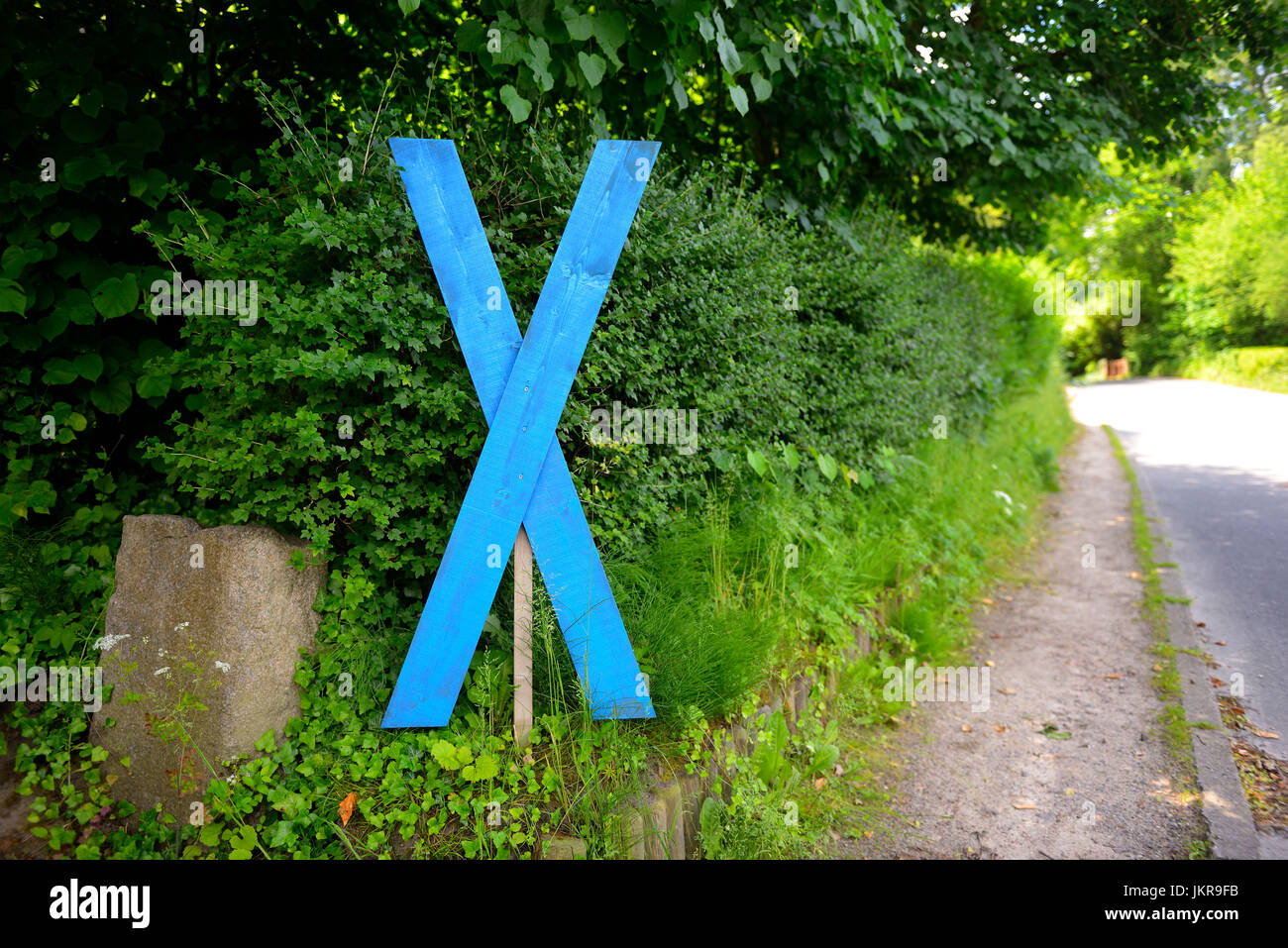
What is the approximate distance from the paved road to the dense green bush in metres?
3.25

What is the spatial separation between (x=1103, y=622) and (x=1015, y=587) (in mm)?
995

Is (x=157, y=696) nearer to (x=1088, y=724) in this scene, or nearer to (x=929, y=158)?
(x=1088, y=724)

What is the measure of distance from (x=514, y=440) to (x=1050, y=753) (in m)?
3.36

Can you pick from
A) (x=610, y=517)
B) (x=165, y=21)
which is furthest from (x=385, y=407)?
(x=165, y=21)

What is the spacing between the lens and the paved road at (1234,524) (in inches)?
182

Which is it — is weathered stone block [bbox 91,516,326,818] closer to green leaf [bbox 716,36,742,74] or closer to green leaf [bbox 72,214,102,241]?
green leaf [bbox 72,214,102,241]

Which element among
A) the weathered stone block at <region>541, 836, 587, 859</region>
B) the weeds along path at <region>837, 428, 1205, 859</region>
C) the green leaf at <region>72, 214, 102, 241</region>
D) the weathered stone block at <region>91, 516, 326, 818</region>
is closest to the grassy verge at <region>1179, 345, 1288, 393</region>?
the weeds along path at <region>837, 428, 1205, 859</region>

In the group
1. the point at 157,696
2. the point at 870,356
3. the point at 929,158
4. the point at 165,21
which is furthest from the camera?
the point at 929,158

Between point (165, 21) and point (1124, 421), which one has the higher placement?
point (165, 21)

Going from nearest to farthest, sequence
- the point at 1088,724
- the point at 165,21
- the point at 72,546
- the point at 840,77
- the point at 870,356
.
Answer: the point at 72,546 < the point at 165,21 < the point at 1088,724 < the point at 840,77 < the point at 870,356

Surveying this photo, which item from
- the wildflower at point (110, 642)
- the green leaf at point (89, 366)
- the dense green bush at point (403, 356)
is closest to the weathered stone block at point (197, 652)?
the wildflower at point (110, 642)

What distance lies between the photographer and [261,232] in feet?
9.45

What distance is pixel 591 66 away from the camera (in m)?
3.34

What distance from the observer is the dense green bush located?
2.83 meters
